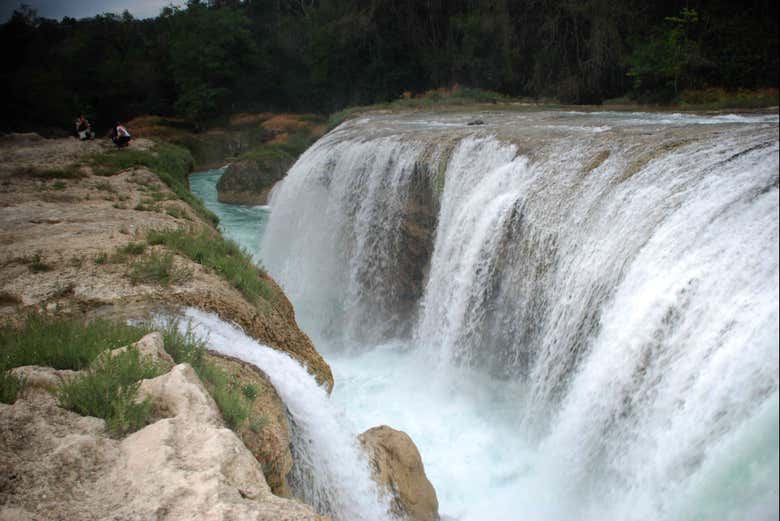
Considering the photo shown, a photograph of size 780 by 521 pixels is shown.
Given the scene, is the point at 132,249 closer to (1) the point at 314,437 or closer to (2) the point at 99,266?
(2) the point at 99,266

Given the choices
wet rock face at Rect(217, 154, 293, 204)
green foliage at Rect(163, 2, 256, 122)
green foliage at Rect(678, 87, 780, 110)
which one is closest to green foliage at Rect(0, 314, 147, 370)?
green foliage at Rect(678, 87, 780, 110)

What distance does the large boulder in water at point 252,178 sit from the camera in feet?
60.0

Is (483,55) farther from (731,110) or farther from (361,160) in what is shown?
(731,110)

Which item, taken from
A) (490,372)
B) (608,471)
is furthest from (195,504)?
(490,372)

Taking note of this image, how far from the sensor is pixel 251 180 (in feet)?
60.3

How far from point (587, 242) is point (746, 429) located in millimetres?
2680

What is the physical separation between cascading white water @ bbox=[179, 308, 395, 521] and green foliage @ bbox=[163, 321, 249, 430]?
156mm

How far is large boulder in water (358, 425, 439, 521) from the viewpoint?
4.46 m

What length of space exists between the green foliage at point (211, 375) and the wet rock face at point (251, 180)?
14366 millimetres

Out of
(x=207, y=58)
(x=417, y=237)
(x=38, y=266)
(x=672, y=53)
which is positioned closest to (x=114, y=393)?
(x=38, y=266)

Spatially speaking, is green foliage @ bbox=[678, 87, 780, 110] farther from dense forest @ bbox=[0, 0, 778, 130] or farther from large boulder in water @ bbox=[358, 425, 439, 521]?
large boulder in water @ bbox=[358, 425, 439, 521]

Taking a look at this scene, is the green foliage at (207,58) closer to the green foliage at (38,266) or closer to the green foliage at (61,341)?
the green foliage at (38,266)

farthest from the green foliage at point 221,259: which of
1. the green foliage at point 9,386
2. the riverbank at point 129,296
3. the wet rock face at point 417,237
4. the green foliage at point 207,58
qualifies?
the green foliage at point 207,58

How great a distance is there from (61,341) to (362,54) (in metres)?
27.6
